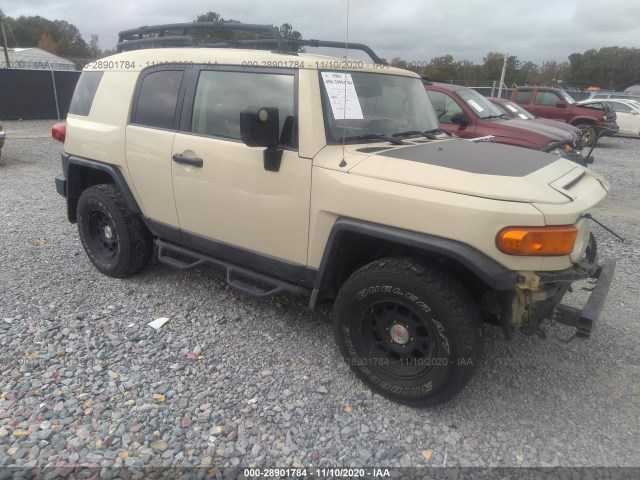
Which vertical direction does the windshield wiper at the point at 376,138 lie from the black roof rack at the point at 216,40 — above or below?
below

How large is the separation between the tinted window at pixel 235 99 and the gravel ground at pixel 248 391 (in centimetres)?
146

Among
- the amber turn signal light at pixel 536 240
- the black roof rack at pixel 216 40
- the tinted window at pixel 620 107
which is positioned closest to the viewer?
the amber turn signal light at pixel 536 240

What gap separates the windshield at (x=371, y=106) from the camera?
295 cm

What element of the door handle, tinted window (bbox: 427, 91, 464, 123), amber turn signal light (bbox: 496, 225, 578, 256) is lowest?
amber turn signal light (bbox: 496, 225, 578, 256)

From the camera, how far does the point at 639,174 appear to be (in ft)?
35.2

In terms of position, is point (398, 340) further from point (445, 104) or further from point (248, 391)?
point (445, 104)

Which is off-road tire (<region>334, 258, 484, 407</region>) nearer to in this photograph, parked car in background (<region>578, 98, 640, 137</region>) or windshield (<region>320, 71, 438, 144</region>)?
windshield (<region>320, 71, 438, 144</region>)

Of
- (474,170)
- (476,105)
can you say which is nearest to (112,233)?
(474,170)

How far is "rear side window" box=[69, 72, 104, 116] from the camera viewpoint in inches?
165

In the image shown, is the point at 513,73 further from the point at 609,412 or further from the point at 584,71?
→ the point at 609,412

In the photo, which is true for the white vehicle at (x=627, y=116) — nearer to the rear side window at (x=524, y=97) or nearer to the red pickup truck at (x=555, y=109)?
the red pickup truck at (x=555, y=109)

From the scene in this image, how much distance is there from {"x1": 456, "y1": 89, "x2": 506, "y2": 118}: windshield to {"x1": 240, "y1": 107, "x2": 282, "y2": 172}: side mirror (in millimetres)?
6387

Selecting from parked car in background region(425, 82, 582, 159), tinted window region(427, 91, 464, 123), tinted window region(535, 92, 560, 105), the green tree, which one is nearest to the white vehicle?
tinted window region(535, 92, 560, 105)

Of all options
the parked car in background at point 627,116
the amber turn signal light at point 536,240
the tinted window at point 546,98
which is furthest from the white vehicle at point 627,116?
the amber turn signal light at point 536,240
